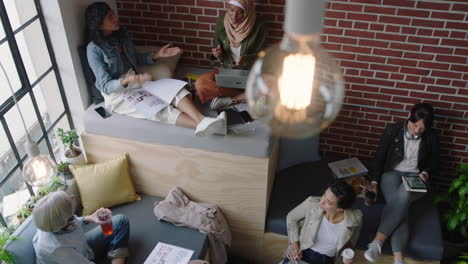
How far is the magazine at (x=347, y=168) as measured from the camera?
384 cm

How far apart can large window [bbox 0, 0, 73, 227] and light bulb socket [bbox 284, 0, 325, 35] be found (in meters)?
2.44

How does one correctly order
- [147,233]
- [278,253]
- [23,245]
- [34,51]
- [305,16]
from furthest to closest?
[278,253] < [147,233] < [34,51] < [23,245] < [305,16]

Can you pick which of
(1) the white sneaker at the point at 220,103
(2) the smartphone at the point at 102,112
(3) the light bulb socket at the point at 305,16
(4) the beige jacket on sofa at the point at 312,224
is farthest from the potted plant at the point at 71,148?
(3) the light bulb socket at the point at 305,16

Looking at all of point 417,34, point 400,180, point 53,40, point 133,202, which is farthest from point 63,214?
point 417,34

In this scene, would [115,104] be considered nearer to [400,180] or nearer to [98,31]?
[98,31]

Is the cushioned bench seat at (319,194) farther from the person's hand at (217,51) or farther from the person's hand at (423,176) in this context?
the person's hand at (217,51)

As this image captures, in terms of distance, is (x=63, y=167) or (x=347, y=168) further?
(x=347, y=168)

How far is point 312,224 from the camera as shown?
3070mm

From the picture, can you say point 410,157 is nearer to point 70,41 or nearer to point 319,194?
point 319,194

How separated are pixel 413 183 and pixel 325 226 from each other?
2.91ft

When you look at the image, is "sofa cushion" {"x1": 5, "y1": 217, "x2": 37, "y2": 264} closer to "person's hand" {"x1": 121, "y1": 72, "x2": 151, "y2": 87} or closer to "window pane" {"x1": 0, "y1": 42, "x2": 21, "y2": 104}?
"window pane" {"x1": 0, "y1": 42, "x2": 21, "y2": 104}

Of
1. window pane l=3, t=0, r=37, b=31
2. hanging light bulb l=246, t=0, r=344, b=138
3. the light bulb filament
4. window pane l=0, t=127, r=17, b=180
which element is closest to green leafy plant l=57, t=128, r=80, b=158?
window pane l=0, t=127, r=17, b=180

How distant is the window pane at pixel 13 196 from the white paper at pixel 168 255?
3.27 feet

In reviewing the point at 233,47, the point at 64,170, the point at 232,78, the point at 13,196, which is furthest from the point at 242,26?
the point at 13,196
